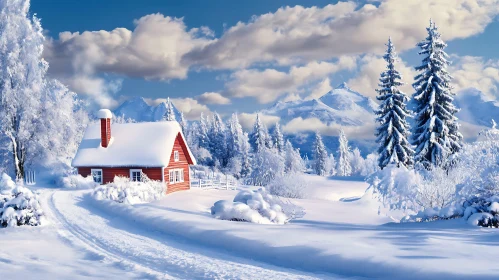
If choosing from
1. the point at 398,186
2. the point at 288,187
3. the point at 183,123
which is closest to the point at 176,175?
the point at 288,187

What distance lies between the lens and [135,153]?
34531 mm

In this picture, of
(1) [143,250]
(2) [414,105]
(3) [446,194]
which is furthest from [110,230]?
(2) [414,105]

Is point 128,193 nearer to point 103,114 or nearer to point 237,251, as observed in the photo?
point 103,114

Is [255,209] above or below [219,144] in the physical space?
below

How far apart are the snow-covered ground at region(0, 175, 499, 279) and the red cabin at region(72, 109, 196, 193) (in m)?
17.1

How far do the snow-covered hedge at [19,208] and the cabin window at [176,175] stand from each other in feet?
61.6

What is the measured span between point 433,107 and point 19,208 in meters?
29.2

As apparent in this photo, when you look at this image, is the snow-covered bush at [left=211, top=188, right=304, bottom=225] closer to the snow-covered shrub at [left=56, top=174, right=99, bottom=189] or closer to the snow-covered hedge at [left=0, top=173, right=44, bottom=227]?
the snow-covered hedge at [left=0, top=173, right=44, bottom=227]

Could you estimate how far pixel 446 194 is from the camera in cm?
1920

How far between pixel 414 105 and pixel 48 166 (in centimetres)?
3237

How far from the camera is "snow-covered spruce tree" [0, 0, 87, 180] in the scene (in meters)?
32.8

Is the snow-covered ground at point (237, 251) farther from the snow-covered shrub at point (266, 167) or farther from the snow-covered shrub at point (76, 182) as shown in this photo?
the snow-covered shrub at point (266, 167)

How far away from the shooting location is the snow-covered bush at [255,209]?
16156 millimetres

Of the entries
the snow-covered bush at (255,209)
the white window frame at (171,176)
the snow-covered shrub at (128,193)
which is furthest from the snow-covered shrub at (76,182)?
the snow-covered bush at (255,209)
